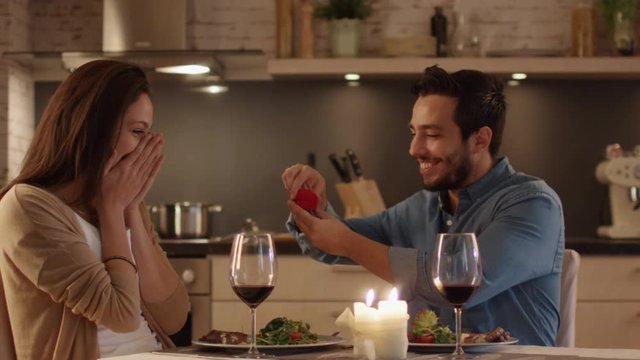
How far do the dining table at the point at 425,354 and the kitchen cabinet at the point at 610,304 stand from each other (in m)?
2.31

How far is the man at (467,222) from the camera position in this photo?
8.14ft

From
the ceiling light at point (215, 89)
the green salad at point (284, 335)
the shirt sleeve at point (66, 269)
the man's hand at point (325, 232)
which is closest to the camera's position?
the green salad at point (284, 335)

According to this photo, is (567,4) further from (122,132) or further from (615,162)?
(122,132)

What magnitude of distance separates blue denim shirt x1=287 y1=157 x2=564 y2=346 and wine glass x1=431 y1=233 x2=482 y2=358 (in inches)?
19.7

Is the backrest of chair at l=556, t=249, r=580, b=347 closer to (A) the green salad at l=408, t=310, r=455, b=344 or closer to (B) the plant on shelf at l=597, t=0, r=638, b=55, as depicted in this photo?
(A) the green salad at l=408, t=310, r=455, b=344

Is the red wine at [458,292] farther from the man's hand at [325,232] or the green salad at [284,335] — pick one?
the man's hand at [325,232]

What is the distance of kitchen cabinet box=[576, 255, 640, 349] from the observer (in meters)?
4.40

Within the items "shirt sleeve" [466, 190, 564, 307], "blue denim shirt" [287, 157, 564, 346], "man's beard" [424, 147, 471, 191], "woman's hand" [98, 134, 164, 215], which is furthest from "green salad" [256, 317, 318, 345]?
"man's beard" [424, 147, 471, 191]

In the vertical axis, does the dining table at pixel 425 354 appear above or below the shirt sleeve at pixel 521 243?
below

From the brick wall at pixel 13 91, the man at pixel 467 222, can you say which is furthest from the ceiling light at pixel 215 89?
the man at pixel 467 222

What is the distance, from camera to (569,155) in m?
5.13

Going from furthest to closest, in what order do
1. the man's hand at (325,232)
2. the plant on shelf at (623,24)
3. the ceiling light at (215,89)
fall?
the ceiling light at (215,89) → the plant on shelf at (623,24) → the man's hand at (325,232)

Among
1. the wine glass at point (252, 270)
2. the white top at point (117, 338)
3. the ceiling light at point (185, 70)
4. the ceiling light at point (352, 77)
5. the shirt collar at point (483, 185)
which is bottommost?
the white top at point (117, 338)

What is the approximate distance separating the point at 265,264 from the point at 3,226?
74 cm
